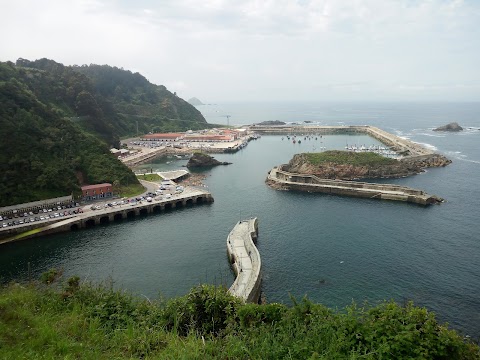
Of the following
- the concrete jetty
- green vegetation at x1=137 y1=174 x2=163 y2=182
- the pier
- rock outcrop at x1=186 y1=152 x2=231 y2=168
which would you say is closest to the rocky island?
the pier

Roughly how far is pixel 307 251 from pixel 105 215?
35677mm

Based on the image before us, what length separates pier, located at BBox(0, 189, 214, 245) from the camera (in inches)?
2088

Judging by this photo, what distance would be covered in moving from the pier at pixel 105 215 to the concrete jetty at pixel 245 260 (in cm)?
1884

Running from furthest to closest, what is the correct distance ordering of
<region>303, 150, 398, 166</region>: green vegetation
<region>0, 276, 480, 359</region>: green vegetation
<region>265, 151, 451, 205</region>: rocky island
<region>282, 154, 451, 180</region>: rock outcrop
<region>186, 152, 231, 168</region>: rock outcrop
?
<region>186, 152, 231, 168</region>: rock outcrop
<region>303, 150, 398, 166</region>: green vegetation
<region>282, 154, 451, 180</region>: rock outcrop
<region>265, 151, 451, 205</region>: rocky island
<region>0, 276, 480, 359</region>: green vegetation

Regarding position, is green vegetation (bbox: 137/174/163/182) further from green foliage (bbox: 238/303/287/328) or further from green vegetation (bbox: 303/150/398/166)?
green foliage (bbox: 238/303/287/328)

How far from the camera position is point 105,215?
61.8 metres

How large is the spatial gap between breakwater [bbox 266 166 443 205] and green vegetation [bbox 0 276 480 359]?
55.5 metres

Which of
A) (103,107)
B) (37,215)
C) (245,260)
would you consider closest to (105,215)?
(37,215)

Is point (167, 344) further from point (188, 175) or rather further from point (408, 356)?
point (188, 175)

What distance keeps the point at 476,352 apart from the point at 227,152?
11994 cm

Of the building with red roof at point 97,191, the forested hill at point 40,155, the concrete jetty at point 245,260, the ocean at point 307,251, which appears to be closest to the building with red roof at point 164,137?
the forested hill at point 40,155

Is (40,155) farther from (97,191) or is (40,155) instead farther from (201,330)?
(201,330)

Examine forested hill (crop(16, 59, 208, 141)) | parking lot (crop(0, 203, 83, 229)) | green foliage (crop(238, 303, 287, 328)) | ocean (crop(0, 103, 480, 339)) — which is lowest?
ocean (crop(0, 103, 480, 339))

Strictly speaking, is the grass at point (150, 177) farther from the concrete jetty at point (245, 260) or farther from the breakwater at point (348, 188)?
the concrete jetty at point (245, 260)
